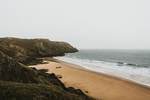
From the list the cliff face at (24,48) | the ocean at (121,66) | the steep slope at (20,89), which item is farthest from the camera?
the cliff face at (24,48)

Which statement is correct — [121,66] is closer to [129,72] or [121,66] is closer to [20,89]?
[129,72]

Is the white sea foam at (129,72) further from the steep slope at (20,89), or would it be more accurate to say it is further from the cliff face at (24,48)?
the cliff face at (24,48)

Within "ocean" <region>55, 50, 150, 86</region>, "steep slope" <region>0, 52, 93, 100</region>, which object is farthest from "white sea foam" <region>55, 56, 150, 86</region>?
"steep slope" <region>0, 52, 93, 100</region>

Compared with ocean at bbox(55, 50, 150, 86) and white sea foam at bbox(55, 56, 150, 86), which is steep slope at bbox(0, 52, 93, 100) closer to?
white sea foam at bbox(55, 56, 150, 86)

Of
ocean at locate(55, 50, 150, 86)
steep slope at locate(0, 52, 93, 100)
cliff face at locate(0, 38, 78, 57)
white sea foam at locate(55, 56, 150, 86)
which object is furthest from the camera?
cliff face at locate(0, 38, 78, 57)

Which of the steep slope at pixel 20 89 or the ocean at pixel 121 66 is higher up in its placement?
the steep slope at pixel 20 89

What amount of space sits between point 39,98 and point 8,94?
1041 millimetres

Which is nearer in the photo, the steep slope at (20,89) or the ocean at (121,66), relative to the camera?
the steep slope at (20,89)

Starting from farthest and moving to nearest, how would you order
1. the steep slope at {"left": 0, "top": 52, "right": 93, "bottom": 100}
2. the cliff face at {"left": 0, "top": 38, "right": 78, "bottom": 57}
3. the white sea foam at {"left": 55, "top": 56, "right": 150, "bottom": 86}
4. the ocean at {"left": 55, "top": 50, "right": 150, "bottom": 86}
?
1. the cliff face at {"left": 0, "top": 38, "right": 78, "bottom": 57}
2. the ocean at {"left": 55, "top": 50, "right": 150, "bottom": 86}
3. the white sea foam at {"left": 55, "top": 56, "right": 150, "bottom": 86}
4. the steep slope at {"left": 0, "top": 52, "right": 93, "bottom": 100}

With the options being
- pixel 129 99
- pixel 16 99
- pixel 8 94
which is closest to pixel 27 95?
pixel 16 99

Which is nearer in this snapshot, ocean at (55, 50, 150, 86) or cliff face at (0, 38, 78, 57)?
ocean at (55, 50, 150, 86)

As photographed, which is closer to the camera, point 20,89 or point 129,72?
point 20,89

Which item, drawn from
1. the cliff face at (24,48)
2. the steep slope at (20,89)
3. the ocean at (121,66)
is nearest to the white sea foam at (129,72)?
the ocean at (121,66)

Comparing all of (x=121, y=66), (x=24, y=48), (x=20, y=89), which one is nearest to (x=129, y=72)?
(x=121, y=66)
